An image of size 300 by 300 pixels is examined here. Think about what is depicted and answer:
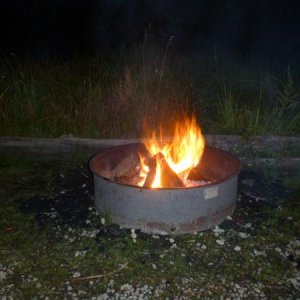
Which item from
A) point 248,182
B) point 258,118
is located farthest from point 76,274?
point 258,118

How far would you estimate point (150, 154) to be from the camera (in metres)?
4.11

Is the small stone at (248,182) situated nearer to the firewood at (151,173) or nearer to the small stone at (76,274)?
the firewood at (151,173)

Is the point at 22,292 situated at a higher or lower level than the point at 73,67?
lower

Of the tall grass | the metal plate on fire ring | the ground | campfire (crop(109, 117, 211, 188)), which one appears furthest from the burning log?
the tall grass

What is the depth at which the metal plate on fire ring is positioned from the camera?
332cm

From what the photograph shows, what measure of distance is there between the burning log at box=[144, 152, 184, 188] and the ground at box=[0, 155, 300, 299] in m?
0.47

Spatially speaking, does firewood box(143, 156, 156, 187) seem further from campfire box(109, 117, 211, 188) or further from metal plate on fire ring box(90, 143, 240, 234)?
metal plate on fire ring box(90, 143, 240, 234)

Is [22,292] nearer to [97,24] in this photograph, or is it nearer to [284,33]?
[97,24]

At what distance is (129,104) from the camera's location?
5480mm

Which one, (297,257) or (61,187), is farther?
(61,187)

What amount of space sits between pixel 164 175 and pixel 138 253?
2.48 ft

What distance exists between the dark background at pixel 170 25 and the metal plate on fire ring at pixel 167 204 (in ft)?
20.0

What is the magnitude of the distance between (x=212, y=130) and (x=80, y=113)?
1700 mm

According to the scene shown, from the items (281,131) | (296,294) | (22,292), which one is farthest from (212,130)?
(22,292)
